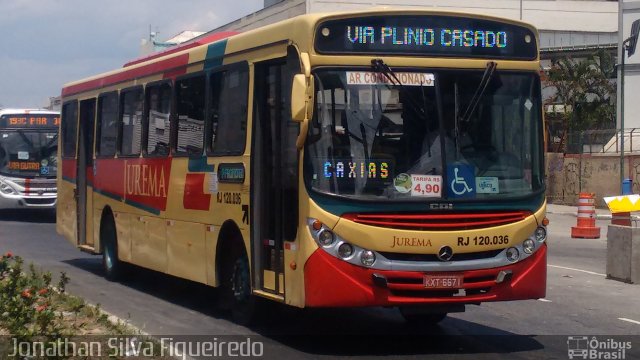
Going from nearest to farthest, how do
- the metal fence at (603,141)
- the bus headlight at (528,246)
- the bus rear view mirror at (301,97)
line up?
the bus rear view mirror at (301,97) < the bus headlight at (528,246) < the metal fence at (603,141)

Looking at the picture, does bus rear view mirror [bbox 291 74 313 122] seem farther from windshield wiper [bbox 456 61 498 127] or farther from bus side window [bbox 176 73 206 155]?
bus side window [bbox 176 73 206 155]

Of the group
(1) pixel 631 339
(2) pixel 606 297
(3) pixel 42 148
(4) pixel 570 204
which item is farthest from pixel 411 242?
(4) pixel 570 204

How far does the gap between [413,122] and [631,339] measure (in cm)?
354

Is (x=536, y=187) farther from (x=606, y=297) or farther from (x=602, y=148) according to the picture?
(x=602, y=148)

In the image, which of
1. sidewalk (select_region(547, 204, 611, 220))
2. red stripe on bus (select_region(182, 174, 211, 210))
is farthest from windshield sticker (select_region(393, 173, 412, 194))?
sidewalk (select_region(547, 204, 611, 220))

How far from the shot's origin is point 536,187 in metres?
10.0

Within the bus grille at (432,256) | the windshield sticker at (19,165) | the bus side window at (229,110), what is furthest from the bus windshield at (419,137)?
the windshield sticker at (19,165)

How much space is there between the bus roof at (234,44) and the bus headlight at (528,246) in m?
2.19

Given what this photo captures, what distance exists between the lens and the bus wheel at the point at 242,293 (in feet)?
36.4

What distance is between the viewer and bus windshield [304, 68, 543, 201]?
9375 millimetres

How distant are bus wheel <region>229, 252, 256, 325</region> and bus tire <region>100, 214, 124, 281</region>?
455 centimetres

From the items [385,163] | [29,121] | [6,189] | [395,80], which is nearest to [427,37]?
[395,80]

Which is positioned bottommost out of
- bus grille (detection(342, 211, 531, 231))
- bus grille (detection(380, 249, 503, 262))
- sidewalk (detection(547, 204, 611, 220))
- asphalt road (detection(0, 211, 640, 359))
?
asphalt road (detection(0, 211, 640, 359))

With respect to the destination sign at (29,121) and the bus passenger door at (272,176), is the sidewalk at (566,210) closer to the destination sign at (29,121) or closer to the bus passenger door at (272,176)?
the destination sign at (29,121)
